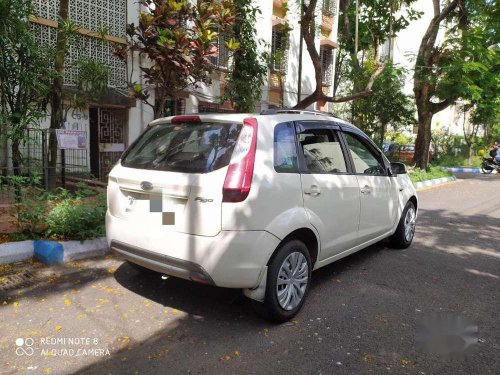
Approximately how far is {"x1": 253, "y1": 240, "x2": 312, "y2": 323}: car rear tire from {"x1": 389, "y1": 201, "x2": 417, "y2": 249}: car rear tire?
2.34m

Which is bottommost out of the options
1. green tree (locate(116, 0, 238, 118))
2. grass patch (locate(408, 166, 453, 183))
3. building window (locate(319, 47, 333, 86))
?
grass patch (locate(408, 166, 453, 183))

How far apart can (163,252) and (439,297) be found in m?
2.76

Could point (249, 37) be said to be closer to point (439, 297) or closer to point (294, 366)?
point (439, 297)

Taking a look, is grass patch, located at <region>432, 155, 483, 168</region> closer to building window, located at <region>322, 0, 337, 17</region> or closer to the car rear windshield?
building window, located at <region>322, 0, 337, 17</region>

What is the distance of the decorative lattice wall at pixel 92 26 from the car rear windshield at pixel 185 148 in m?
5.50

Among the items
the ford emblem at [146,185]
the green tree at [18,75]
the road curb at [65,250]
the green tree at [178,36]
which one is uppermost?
the green tree at [178,36]

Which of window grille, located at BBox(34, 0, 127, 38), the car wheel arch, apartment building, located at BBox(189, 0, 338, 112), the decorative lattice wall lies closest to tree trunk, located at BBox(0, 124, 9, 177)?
the decorative lattice wall

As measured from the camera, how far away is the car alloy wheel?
133 inches

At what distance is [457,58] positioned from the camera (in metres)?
12.5

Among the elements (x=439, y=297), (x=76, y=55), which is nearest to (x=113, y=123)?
(x=76, y=55)

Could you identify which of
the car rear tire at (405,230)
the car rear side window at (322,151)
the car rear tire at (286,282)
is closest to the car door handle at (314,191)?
the car rear side window at (322,151)

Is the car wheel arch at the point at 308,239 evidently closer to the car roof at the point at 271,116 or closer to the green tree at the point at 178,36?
the car roof at the point at 271,116

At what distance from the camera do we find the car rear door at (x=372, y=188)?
4398mm

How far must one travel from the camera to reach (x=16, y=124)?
549cm
